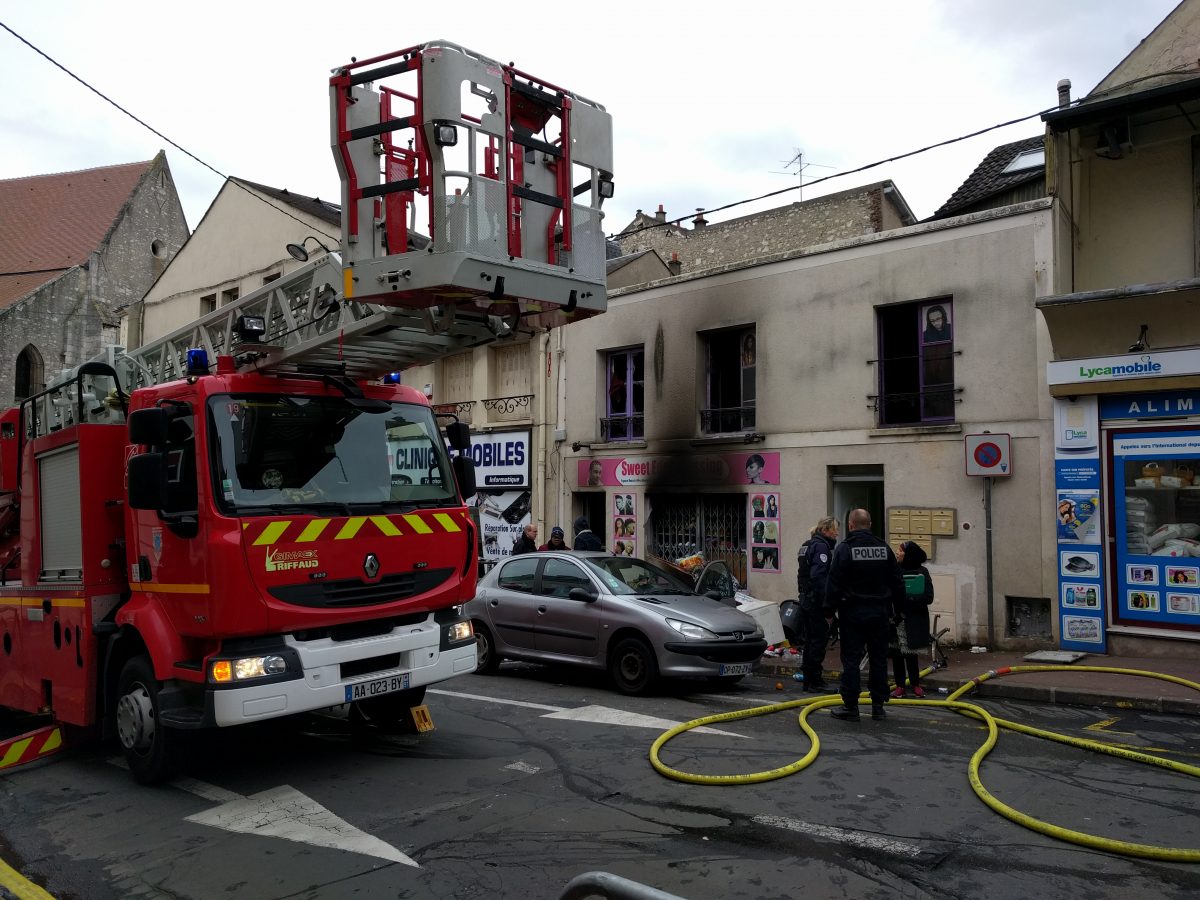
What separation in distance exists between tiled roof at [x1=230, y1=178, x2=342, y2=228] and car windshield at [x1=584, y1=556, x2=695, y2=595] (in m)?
16.9

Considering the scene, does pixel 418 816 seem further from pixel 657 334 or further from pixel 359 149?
pixel 657 334

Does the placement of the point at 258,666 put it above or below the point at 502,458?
below

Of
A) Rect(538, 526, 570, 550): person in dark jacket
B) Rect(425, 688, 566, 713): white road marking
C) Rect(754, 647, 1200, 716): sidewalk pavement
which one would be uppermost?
Rect(538, 526, 570, 550): person in dark jacket

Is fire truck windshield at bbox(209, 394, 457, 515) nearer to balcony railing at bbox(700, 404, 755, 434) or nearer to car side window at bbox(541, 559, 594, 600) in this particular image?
car side window at bbox(541, 559, 594, 600)

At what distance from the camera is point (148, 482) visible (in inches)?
233

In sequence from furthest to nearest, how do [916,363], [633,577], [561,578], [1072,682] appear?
[916,363]
[561,578]
[633,577]
[1072,682]

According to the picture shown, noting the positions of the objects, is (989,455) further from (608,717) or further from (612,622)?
(608,717)

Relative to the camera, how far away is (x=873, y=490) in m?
14.6

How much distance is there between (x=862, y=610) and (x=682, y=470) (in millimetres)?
8684

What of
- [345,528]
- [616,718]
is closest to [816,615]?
[616,718]

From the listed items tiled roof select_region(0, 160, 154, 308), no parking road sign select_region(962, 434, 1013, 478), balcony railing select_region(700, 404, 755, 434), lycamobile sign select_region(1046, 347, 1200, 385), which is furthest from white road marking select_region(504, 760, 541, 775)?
tiled roof select_region(0, 160, 154, 308)

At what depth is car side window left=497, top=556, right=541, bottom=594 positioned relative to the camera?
421 inches

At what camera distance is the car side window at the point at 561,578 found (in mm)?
10180

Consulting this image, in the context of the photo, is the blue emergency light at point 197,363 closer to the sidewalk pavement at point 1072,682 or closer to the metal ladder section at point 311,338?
the metal ladder section at point 311,338
